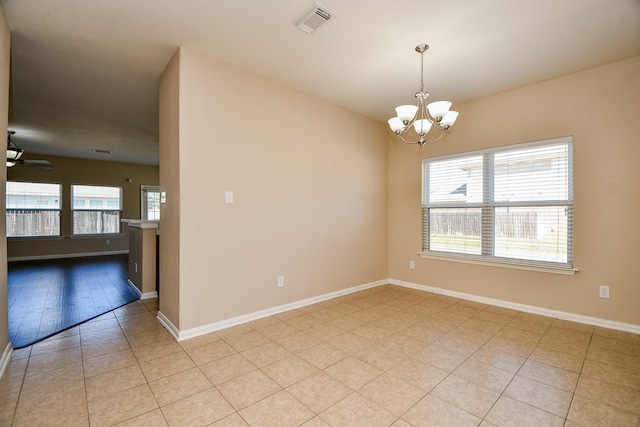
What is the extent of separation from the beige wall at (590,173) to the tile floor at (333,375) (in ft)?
1.31

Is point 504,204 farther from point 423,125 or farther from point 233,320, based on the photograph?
point 233,320

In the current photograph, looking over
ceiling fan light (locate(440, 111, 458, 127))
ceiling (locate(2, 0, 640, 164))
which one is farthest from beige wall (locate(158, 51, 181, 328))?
ceiling fan light (locate(440, 111, 458, 127))

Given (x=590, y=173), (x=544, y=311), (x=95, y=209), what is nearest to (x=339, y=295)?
(x=544, y=311)

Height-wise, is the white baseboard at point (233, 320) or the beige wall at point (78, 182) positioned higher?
the beige wall at point (78, 182)

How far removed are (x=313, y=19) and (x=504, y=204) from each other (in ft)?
10.1

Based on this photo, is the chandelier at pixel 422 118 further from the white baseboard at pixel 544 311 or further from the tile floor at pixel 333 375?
the white baseboard at pixel 544 311

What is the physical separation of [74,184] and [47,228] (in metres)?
1.28

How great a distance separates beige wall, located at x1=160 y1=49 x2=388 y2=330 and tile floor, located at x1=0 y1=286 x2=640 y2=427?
0.51 meters

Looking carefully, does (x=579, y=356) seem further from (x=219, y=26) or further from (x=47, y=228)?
(x=47, y=228)

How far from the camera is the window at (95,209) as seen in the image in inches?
311

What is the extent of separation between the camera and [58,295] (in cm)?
418

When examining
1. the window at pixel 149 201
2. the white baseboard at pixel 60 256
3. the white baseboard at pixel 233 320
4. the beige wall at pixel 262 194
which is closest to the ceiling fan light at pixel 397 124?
the beige wall at pixel 262 194

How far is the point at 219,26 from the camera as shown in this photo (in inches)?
96.6

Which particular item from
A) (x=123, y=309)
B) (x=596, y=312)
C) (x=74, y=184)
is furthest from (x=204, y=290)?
(x=74, y=184)
